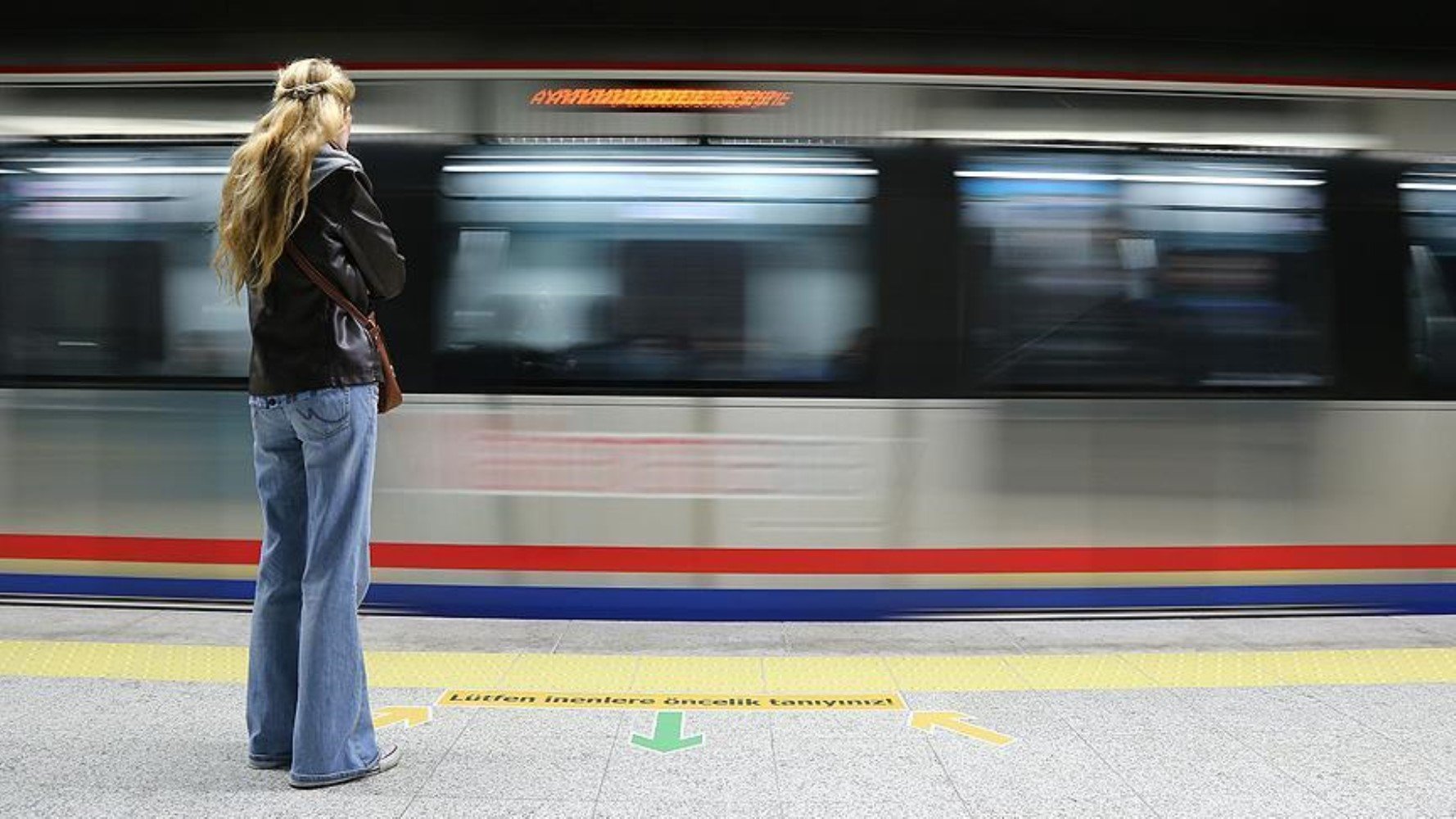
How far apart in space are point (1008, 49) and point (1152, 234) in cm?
107

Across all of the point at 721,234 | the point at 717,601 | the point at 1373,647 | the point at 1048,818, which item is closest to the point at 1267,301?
the point at 1373,647

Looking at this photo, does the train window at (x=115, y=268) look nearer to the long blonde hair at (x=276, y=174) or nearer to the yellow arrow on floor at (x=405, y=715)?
the yellow arrow on floor at (x=405, y=715)

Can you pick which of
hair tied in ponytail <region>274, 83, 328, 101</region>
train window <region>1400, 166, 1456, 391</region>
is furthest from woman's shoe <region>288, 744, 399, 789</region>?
train window <region>1400, 166, 1456, 391</region>

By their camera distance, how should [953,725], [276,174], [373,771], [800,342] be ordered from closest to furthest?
[276,174]
[373,771]
[953,725]
[800,342]

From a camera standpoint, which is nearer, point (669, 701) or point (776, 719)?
point (776, 719)

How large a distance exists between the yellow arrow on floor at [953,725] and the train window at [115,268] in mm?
3400

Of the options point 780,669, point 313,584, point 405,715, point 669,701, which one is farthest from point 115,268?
point 780,669

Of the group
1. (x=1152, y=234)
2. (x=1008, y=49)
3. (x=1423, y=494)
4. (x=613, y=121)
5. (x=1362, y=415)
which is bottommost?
(x=1423, y=494)

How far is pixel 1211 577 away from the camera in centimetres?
495

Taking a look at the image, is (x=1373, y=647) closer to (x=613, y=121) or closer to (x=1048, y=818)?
(x=1048, y=818)

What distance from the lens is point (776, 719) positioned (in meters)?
3.41

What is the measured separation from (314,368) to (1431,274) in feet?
16.3

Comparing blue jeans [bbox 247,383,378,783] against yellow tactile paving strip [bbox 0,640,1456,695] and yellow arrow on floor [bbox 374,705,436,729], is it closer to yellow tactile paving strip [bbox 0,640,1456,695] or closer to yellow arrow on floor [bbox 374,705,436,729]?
yellow arrow on floor [bbox 374,705,436,729]

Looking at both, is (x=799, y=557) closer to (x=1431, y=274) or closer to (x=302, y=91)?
(x=302, y=91)
